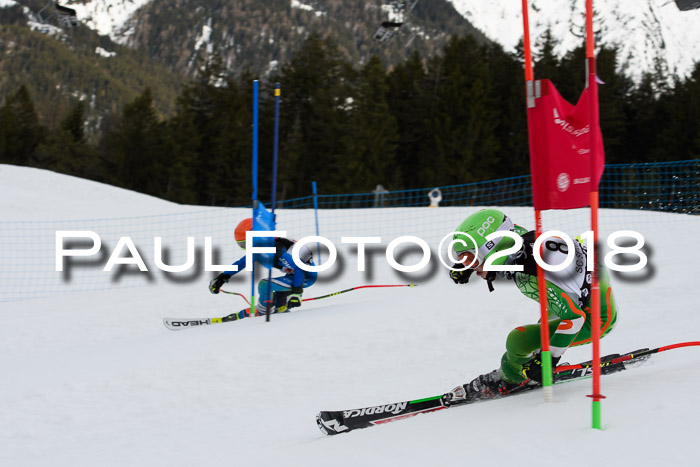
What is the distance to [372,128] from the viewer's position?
39.4 metres

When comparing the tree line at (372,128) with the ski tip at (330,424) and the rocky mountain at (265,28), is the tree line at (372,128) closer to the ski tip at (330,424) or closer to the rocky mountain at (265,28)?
the ski tip at (330,424)

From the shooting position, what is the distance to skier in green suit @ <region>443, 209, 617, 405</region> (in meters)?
3.78

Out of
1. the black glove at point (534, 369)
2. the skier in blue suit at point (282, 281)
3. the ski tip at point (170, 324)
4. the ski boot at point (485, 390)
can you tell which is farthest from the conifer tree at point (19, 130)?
the black glove at point (534, 369)

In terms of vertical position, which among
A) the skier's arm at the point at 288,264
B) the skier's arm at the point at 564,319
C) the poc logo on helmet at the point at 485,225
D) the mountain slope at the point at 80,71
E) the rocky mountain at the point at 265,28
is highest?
the rocky mountain at the point at 265,28

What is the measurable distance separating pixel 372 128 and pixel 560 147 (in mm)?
36534

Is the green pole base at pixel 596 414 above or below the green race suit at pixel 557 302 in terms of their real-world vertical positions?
below

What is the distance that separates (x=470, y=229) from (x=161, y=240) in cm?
1160

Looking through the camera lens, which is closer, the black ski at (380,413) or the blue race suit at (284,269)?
the black ski at (380,413)

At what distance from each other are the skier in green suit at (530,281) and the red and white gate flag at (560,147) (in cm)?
39

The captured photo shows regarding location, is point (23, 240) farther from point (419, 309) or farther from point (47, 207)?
point (419, 309)

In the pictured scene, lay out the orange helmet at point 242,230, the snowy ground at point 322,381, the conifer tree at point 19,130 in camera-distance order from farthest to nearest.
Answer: the conifer tree at point 19,130, the orange helmet at point 242,230, the snowy ground at point 322,381

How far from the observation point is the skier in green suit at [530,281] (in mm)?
3775

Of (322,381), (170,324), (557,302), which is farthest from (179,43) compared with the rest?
(557,302)

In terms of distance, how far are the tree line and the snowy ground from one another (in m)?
29.8
